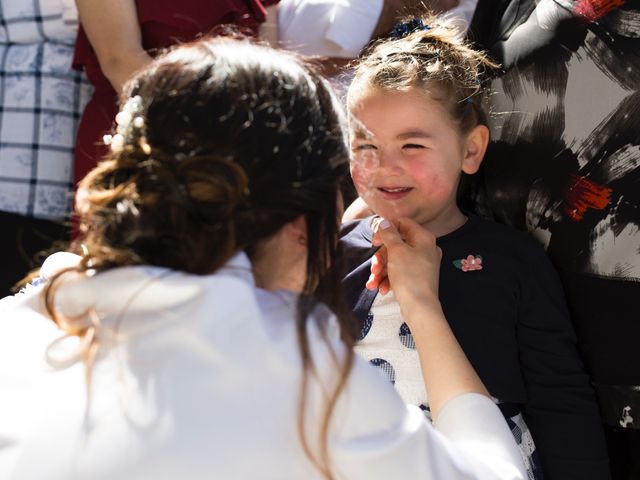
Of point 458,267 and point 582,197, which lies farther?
point 458,267

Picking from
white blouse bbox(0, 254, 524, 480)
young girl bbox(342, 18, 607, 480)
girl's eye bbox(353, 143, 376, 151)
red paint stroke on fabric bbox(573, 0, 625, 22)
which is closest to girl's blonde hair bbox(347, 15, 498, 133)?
young girl bbox(342, 18, 607, 480)

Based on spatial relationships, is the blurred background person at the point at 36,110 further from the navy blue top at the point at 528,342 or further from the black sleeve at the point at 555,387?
the black sleeve at the point at 555,387

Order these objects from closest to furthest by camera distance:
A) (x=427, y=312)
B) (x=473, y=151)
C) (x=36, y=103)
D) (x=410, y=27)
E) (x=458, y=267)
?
(x=427, y=312)
(x=458, y=267)
(x=473, y=151)
(x=410, y=27)
(x=36, y=103)

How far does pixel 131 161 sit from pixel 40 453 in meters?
0.41

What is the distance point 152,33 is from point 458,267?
1.24 meters

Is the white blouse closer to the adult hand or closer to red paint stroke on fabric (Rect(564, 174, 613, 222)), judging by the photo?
the adult hand

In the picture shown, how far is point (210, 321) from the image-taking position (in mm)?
1065

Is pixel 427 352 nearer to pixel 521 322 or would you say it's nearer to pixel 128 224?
pixel 521 322

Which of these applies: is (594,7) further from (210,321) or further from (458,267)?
(210,321)

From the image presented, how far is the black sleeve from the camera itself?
1.76m

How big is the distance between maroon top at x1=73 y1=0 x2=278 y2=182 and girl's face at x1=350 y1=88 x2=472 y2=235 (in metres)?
0.66

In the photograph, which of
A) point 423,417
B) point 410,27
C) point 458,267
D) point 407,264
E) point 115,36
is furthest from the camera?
point 115,36

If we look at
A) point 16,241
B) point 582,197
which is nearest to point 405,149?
point 582,197

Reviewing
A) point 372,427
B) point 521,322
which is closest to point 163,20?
point 521,322
